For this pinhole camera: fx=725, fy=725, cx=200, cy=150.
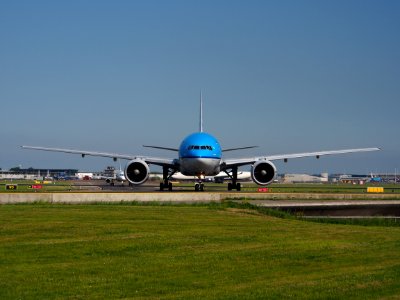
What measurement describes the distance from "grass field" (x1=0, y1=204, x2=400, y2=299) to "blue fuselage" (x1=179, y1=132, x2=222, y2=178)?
104ft

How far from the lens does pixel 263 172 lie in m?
60.3

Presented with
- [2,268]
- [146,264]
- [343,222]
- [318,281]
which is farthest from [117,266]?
[343,222]

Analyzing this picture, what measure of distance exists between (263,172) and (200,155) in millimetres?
5916

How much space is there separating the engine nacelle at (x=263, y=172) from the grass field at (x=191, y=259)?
109 feet

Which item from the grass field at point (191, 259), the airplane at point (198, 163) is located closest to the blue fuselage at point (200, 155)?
the airplane at point (198, 163)

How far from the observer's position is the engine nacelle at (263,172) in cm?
6006

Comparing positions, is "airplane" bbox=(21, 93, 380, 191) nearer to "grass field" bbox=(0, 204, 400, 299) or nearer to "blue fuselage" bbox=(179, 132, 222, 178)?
"blue fuselage" bbox=(179, 132, 222, 178)

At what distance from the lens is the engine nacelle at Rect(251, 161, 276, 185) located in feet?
197

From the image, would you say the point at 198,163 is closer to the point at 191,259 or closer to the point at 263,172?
the point at 263,172

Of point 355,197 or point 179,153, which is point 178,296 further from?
point 179,153

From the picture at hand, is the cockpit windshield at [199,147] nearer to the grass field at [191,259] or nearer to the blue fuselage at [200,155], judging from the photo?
the blue fuselage at [200,155]

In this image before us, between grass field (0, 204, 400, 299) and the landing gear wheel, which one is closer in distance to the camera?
grass field (0, 204, 400, 299)

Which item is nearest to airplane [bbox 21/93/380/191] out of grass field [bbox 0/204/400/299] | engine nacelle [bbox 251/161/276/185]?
engine nacelle [bbox 251/161/276/185]

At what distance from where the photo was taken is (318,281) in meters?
14.2
